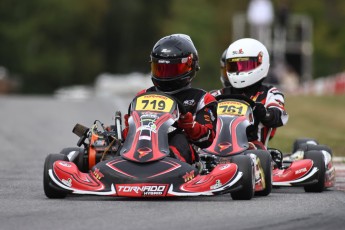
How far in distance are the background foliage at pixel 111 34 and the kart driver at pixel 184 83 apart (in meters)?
66.7

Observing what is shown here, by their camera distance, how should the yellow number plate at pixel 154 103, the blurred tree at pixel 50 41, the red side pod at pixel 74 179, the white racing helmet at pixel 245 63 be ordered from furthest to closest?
the blurred tree at pixel 50 41 → the white racing helmet at pixel 245 63 → the yellow number plate at pixel 154 103 → the red side pod at pixel 74 179

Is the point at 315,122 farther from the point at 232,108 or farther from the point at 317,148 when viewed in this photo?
the point at 232,108

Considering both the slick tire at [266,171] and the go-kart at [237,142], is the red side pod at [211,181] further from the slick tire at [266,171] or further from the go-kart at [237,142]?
the slick tire at [266,171]

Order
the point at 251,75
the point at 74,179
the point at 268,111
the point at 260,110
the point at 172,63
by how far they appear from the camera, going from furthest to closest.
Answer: the point at 251,75 < the point at 268,111 < the point at 260,110 < the point at 172,63 < the point at 74,179

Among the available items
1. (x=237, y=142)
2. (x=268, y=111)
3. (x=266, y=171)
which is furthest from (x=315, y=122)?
(x=266, y=171)

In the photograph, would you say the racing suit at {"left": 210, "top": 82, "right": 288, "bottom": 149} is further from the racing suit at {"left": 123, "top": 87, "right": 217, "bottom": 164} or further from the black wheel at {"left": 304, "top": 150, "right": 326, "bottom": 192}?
the racing suit at {"left": 123, "top": 87, "right": 217, "bottom": 164}

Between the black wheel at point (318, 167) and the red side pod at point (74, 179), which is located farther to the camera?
the black wheel at point (318, 167)

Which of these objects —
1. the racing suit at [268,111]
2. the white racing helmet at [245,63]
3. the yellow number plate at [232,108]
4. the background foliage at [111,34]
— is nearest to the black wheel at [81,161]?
the yellow number plate at [232,108]

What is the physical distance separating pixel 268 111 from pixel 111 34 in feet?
314

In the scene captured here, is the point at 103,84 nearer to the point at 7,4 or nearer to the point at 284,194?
the point at 7,4

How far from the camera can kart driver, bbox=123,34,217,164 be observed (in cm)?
1119

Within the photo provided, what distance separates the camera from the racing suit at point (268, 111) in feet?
40.6

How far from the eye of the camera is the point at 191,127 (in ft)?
→ 35.9

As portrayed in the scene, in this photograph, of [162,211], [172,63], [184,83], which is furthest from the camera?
[184,83]
